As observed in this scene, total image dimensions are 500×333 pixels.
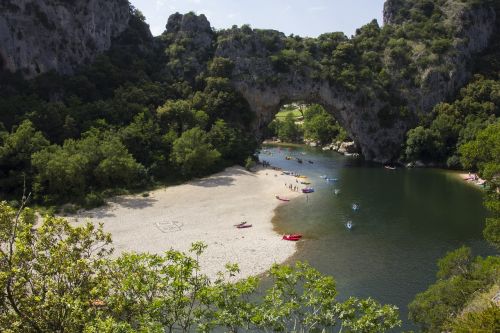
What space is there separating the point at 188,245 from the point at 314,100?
65075mm

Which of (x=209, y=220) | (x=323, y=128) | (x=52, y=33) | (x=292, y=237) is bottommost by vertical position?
(x=292, y=237)

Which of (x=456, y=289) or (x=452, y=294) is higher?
(x=456, y=289)

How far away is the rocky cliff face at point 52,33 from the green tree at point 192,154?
32.2m

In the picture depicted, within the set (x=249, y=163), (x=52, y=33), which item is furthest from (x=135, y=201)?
(x=52, y=33)

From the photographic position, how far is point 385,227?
53.8 m

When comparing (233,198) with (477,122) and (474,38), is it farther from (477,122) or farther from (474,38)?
(474,38)

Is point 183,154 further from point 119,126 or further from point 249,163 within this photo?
point 249,163

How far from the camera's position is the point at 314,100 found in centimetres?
10388

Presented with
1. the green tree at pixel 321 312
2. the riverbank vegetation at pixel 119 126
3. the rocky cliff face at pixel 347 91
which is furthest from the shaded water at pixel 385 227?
the riverbank vegetation at pixel 119 126

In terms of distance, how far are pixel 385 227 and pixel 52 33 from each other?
239ft

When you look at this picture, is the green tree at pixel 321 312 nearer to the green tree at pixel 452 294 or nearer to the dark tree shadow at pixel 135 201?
the green tree at pixel 452 294

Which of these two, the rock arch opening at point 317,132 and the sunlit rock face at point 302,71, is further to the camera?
the rock arch opening at point 317,132

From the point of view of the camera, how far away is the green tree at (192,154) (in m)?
74.1

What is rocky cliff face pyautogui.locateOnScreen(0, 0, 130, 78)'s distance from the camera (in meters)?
79.6
